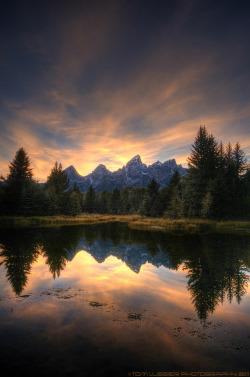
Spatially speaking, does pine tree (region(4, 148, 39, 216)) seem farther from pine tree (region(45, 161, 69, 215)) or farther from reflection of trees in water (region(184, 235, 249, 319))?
reflection of trees in water (region(184, 235, 249, 319))

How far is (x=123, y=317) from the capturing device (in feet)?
23.8

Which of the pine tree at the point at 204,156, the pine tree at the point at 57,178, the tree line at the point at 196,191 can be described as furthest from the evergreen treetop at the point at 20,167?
the pine tree at the point at 204,156

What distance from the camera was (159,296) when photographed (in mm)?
9336

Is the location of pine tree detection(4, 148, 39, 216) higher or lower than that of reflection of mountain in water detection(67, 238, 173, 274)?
higher

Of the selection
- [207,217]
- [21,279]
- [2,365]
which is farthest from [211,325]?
[207,217]

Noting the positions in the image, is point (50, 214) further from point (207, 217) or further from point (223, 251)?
point (223, 251)

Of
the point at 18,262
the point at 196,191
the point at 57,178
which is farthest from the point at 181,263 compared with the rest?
the point at 57,178

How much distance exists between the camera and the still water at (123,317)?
4.93m

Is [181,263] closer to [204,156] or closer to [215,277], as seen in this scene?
[215,277]

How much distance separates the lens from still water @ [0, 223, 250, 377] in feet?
16.2

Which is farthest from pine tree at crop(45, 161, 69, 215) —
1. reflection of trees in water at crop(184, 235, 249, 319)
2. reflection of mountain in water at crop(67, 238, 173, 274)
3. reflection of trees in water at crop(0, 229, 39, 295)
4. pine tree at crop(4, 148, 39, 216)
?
reflection of trees in water at crop(184, 235, 249, 319)

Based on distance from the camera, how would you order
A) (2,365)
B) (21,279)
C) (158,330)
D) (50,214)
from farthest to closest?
(50,214) < (21,279) < (158,330) < (2,365)

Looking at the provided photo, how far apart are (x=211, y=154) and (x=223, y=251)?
3795cm

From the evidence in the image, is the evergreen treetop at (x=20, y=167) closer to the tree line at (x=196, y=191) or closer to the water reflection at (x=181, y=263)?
the tree line at (x=196, y=191)
